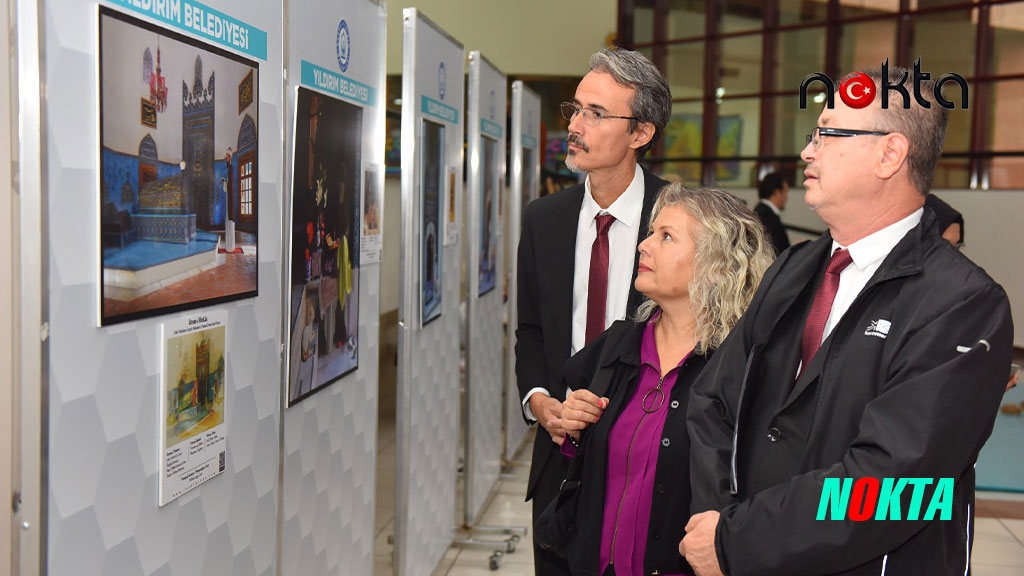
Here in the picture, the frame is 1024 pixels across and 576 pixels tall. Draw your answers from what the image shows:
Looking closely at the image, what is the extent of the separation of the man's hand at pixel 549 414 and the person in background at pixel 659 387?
7cm

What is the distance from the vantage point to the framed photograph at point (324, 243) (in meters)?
2.30

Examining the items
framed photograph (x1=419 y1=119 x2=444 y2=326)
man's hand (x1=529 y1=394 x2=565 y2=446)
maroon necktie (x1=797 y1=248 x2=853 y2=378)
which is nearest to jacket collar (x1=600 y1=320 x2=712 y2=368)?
man's hand (x1=529 y1=394 x2=565 y2=446)

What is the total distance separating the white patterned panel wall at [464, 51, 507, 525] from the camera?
4.45 m

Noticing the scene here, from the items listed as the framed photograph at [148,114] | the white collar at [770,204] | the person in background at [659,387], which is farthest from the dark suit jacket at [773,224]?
the framed photograph at [148,114]

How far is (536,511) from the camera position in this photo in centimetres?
237

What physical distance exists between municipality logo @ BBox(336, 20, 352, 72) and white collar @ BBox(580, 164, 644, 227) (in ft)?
2.50

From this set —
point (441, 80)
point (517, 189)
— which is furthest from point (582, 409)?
point (517, 189)

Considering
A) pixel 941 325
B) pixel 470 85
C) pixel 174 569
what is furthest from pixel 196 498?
pixel 470 85

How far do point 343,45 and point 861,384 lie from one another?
1.78 m

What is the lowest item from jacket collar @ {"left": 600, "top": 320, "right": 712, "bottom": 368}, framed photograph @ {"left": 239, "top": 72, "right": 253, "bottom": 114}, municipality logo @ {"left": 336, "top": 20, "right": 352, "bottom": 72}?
jacket collar @ {"left": 600, "top": 320, "right": 712, "bottom": 368}

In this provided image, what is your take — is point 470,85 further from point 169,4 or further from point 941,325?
point 941,325

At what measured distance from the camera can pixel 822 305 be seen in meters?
1.53

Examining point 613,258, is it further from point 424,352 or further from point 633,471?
point 424,352

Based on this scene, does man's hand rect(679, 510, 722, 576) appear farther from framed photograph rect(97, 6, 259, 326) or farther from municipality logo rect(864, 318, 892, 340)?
framed photograph rect(97, 6, 259, 326)
